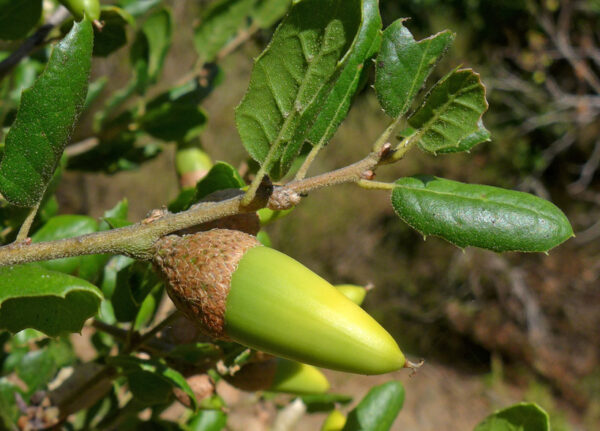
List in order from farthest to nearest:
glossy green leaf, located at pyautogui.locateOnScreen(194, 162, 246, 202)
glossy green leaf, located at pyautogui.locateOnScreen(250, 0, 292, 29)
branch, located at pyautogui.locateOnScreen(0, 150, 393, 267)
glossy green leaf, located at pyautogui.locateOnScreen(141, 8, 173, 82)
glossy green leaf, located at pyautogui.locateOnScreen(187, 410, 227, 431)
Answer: glossy green leaf, located at pyautogui.locateOnScreen(250, 0, 292, 29) < glossy green leaf, located at pyautogui.locateOnScreen(141, 8, 173, 82) < glossy green leaf, located at pyautogui.locateOnScreen(187, 410, 227, 431) < glossy green leaf, located at pyautogui.locateOnScreen(194, 162, 246, 202) < branch, located at pyautogui.locateOnScreen(0, 150, 393, 267)

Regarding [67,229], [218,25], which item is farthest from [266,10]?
[67,229]

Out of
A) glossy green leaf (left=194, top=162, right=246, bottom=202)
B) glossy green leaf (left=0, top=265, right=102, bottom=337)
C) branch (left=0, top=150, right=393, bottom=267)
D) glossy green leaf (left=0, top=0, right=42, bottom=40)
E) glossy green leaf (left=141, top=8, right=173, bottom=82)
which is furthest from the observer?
glossy green leaf (left=141, top=8, right=173, bottom=82)

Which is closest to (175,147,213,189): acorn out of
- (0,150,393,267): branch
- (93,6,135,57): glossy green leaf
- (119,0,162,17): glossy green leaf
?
(93,6,135,57): glossy green leaf

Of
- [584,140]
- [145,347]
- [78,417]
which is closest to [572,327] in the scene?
[584,140]

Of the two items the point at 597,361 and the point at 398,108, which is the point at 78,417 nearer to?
the point at 398,108

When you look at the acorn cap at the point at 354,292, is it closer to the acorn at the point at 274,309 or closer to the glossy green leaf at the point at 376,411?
the glossy green leaf at the point at 376,411

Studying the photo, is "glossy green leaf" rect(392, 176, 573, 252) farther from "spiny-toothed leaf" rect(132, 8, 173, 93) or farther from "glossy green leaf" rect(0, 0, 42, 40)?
"spiny-toothed leaf" rect(132, 8, 173, 93)

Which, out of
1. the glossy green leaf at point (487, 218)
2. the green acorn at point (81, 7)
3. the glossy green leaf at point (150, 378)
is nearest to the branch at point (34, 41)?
the green acorn at point (81, 7)
